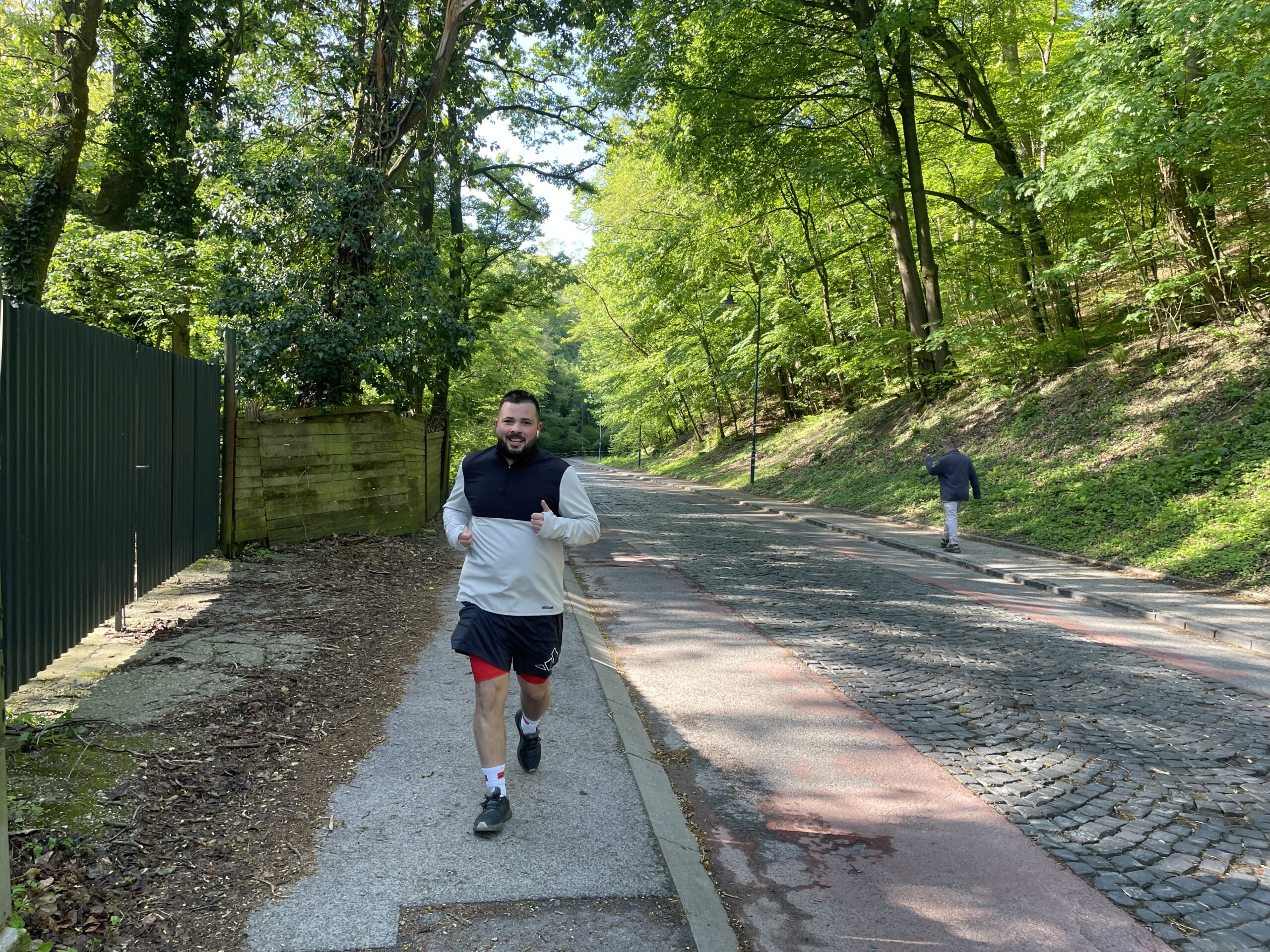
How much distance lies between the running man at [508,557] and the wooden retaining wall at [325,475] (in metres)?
6.54

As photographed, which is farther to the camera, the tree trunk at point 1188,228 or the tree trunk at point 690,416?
the tree trunk at point 690,416

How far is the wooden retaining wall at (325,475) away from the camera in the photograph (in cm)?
955

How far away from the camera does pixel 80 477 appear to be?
5.23 metres

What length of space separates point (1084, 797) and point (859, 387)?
84.8ft

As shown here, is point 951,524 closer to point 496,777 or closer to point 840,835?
point 840,835

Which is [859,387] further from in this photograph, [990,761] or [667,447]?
[667,447]

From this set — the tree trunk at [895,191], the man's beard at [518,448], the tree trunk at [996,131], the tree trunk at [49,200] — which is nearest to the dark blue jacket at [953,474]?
the tree trunk at [996,131]

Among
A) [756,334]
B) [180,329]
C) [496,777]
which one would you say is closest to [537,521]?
→ [496,777]

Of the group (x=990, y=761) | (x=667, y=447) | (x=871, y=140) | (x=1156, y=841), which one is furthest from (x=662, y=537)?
(x=667, y=447)

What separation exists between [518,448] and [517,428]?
10 cm

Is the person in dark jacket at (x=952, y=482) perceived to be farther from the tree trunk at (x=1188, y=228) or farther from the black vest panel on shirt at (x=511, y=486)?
the black vest panel on shirt at (x=511, y=486)

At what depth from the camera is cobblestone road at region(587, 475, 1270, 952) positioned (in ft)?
11.4

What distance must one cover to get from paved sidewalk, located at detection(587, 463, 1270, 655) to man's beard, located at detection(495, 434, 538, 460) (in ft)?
24.6

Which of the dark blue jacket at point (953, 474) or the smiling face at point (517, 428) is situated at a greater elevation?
the smiling face at point (517, 428)
